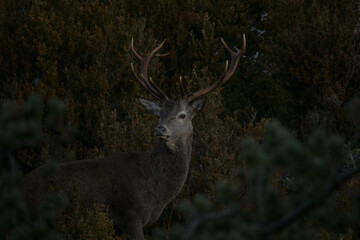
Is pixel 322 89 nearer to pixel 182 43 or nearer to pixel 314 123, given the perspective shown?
pixel 314 123

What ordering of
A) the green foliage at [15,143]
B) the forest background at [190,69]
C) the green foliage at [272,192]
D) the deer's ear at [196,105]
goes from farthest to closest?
1. the forest background at [190,69]
2. the deer's ear at [196,105]
3. the green foliage at [15,143]
4. the green foliage at [272,192]

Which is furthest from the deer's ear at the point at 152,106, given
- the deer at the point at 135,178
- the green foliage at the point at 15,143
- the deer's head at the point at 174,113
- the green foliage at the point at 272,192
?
the green foliage at the point at 272,192

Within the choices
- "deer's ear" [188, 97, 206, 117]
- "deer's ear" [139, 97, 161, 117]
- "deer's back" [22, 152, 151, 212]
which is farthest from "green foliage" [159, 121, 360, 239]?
"deer's ear" [139, 97, 161, 117]

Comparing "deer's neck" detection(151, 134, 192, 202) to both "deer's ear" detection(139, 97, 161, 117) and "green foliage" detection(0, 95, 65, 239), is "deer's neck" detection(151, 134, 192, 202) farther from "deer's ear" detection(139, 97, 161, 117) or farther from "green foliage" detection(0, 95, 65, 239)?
"green foliage" detection(0, 95, 65, 239)

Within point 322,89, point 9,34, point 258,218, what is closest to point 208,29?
point 322,89

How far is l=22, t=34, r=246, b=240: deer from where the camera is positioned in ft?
16.1

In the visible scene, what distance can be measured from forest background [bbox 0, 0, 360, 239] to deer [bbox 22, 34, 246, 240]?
65cm

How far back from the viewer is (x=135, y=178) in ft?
16.7

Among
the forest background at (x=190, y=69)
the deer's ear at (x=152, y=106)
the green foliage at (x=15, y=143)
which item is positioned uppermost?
the green foliage at (x=15, y=143)

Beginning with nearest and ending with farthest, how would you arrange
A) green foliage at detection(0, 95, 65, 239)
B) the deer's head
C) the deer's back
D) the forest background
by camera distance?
green foliage at detection(0, 95, 65, 239) < the deer's back < the deer's head < the forest background

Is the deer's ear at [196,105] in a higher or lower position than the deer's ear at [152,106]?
higher

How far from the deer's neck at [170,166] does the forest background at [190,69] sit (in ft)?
1.73

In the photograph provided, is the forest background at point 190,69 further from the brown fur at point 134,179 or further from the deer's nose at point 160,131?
the deer's nose at point 160,131

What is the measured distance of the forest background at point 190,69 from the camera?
255 inches
